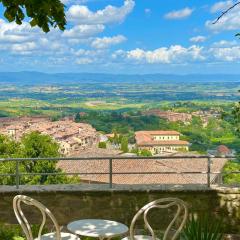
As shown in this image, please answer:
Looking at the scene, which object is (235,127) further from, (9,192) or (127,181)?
(127,181)

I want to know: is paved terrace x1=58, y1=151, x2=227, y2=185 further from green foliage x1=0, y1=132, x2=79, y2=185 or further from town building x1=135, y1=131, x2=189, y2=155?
town building x1=135, y1=131, x2=189, y2=155

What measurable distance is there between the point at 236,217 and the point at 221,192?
0.41 meters

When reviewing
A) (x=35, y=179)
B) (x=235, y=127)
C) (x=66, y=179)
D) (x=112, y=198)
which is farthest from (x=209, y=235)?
(x=66, y=179)

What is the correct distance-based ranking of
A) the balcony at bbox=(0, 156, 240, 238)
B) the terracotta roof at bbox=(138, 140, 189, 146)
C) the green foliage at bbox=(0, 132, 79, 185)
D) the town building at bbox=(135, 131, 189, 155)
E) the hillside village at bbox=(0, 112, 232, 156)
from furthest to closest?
the terracotta roof at bbox=(138, 140, 189, 146)
the hillside village at bbox=(0, 112, 232, 156)
the town building at bbox=(135, 131, 189, 155)
the green foliage at bbox=(0, 132, 79, 185)
the balcony at bbox=(0, 156, 240, 238)

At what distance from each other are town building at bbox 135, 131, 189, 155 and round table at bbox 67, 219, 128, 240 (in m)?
65.7

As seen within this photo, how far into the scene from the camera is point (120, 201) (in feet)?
24.2

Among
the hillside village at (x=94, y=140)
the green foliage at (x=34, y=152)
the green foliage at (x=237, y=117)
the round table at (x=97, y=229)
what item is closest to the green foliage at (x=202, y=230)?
the round table at (x=97, y=229)

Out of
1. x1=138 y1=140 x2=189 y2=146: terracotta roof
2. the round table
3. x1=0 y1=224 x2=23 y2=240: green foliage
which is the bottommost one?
x1=138 y1=140 x2=189 y2=146: terracotta roof

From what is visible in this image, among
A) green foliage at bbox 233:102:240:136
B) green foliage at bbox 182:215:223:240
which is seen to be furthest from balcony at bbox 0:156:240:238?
green foliage at bbox 182:215:223:240

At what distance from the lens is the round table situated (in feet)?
16.6

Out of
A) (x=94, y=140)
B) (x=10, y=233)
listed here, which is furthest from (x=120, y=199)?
(x=94, y=140)

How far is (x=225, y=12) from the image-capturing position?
6.36 meters

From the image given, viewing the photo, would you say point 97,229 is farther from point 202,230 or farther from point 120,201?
point 120,201

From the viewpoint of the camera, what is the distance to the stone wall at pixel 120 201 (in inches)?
288
